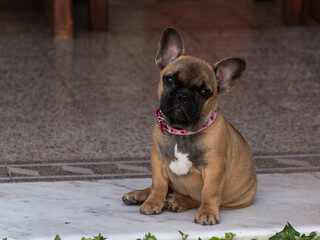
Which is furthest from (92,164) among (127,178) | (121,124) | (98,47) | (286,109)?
(98,47)

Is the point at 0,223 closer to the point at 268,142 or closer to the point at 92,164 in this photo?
the point at 92,164

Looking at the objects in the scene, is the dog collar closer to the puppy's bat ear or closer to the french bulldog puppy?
the french bulldog puppy

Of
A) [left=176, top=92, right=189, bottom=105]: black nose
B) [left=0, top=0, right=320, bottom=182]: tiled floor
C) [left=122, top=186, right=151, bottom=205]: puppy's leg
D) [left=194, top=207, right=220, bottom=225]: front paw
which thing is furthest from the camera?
[left=0, top=0, right=320, bottom=182]: tiled floor

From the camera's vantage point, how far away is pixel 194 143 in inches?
125

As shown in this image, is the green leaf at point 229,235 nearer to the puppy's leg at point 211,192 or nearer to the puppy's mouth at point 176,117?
the puppy's leg at point 211,192

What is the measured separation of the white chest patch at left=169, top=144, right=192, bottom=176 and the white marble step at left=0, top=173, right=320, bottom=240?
210 mm

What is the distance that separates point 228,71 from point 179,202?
2.07 feet

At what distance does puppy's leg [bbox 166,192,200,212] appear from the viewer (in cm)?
330

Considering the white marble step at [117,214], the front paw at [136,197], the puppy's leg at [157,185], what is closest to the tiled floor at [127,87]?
the white marble step at [117,214]

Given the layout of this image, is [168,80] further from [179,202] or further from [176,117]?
[179,202]

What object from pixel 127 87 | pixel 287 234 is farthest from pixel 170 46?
pixel 127 87

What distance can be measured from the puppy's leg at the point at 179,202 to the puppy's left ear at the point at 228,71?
54 centimetres

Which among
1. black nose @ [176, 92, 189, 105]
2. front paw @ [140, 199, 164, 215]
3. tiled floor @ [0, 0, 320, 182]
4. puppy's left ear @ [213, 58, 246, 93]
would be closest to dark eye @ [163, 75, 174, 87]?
black nose @ [176, 92, 189, 105]

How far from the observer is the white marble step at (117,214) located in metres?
3.08
